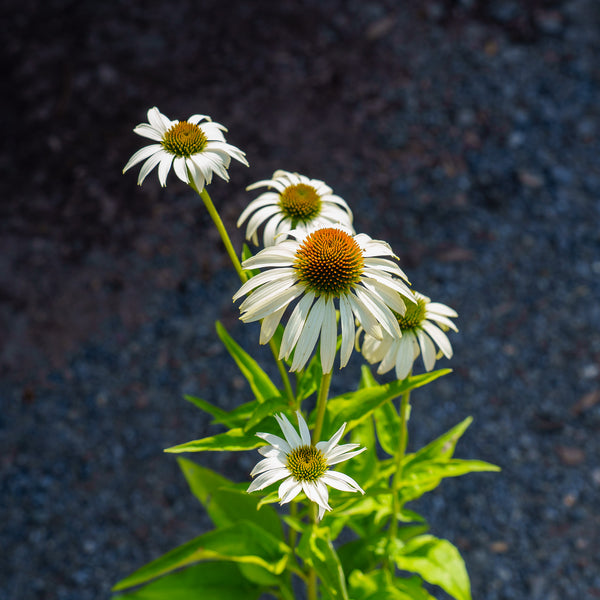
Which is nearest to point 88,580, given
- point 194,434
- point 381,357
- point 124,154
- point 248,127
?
point 194,434

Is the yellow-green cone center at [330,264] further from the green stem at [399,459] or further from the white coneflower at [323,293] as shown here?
the green stem at [399,459]

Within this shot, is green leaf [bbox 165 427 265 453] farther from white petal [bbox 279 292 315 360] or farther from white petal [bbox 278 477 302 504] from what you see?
white petal [bbox 279 292 315 360]

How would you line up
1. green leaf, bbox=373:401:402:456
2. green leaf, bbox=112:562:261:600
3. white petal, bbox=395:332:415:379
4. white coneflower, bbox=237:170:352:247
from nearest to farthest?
1. white petal, bbox=395:332:415:379
2. white coneflower, bbox=237:170:352:247
3. green leaf, bbox=373:401:402:456
4. green leaf, bbox=112:562:261:600

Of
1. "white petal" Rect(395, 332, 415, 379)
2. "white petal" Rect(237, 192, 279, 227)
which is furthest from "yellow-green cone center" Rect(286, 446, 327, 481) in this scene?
"white petal" Rect(237, 192, 279, 227)

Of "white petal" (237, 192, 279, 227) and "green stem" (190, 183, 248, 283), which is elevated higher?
"white petal" (237, 192, 279, 227)

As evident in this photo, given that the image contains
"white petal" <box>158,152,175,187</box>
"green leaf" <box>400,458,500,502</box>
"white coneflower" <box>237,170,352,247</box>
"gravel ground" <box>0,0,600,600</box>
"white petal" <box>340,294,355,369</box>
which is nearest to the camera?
"white petal" <box>340,294,355,369</box>

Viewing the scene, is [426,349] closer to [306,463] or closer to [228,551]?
[306,463]

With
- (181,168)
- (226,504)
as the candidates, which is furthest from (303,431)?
(226,504)
